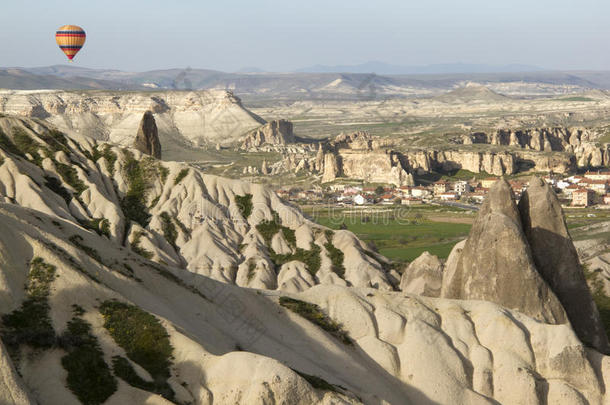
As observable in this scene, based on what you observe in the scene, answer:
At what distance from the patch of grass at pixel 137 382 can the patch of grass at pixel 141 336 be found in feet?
1.68

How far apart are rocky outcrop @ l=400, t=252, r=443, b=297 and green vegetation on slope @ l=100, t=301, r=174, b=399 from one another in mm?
33319

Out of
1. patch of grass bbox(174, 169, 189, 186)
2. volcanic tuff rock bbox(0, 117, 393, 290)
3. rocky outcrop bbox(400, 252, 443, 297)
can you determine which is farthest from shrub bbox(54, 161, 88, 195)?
rocky outcrop bbox(400, 252, 443, 297)

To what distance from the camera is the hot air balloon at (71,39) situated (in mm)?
140125

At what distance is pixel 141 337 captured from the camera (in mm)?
36562

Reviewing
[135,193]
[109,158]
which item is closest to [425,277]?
[135,193]

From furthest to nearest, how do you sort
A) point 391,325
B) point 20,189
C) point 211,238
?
point 211,238
point 20,189
point 391,325

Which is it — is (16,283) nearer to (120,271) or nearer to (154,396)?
(120,271)

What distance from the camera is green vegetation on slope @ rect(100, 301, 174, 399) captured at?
3494 centimetres

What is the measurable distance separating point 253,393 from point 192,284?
1869 cm

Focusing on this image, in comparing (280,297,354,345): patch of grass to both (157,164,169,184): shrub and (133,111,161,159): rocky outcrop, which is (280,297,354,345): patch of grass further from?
(133,111,161,159): rocky outcrop

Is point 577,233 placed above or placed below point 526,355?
below

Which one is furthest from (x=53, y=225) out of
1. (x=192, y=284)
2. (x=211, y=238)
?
(x=211, y=238)

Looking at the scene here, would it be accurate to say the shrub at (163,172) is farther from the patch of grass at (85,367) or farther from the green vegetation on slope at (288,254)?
the patch of grass at (85,367)

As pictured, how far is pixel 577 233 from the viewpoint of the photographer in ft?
440
